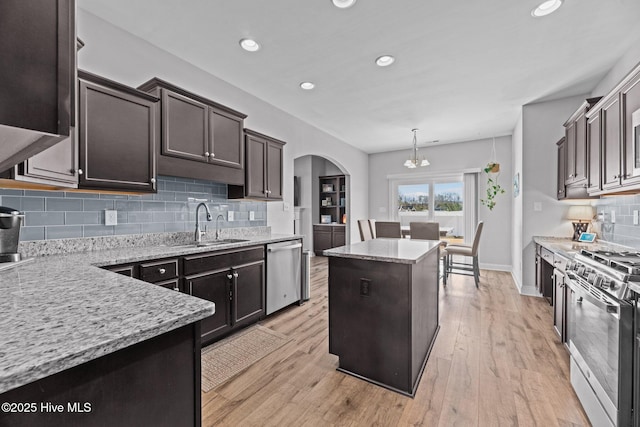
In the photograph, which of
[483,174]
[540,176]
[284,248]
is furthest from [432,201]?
[284,248]

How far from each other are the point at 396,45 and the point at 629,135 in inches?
73.6

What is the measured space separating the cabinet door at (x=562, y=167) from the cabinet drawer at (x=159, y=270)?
171 inches

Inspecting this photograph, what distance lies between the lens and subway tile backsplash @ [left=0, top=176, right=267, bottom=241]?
1.90 meters

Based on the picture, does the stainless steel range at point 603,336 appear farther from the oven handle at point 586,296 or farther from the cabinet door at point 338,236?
the cabinet door at point 338,236

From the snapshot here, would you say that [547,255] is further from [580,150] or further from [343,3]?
[343,3]

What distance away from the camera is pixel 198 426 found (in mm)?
827

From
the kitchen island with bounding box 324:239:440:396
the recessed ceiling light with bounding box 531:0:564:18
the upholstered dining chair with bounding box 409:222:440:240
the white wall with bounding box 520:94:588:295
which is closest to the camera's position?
the kitchen island with bounding box 324:239:440:396

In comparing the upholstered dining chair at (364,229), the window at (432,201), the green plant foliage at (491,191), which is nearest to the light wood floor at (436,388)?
the upholstered dining chair at (364,229)

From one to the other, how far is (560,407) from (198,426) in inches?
82.9

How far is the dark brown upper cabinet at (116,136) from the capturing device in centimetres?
188

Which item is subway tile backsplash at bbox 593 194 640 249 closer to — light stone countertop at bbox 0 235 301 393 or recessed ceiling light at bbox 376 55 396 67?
recessed ceiling light at bbox 376 55 396 67

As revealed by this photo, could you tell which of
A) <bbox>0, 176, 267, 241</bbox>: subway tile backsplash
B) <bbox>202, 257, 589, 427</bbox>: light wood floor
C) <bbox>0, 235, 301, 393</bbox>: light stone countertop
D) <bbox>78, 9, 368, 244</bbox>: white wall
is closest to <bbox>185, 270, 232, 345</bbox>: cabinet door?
<bbox>202, 257, 589, 427</bbox>: light wood floor

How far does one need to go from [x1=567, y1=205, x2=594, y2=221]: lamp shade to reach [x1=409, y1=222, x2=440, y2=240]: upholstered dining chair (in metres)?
1.60

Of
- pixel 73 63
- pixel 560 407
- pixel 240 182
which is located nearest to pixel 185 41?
pixel 240 182
